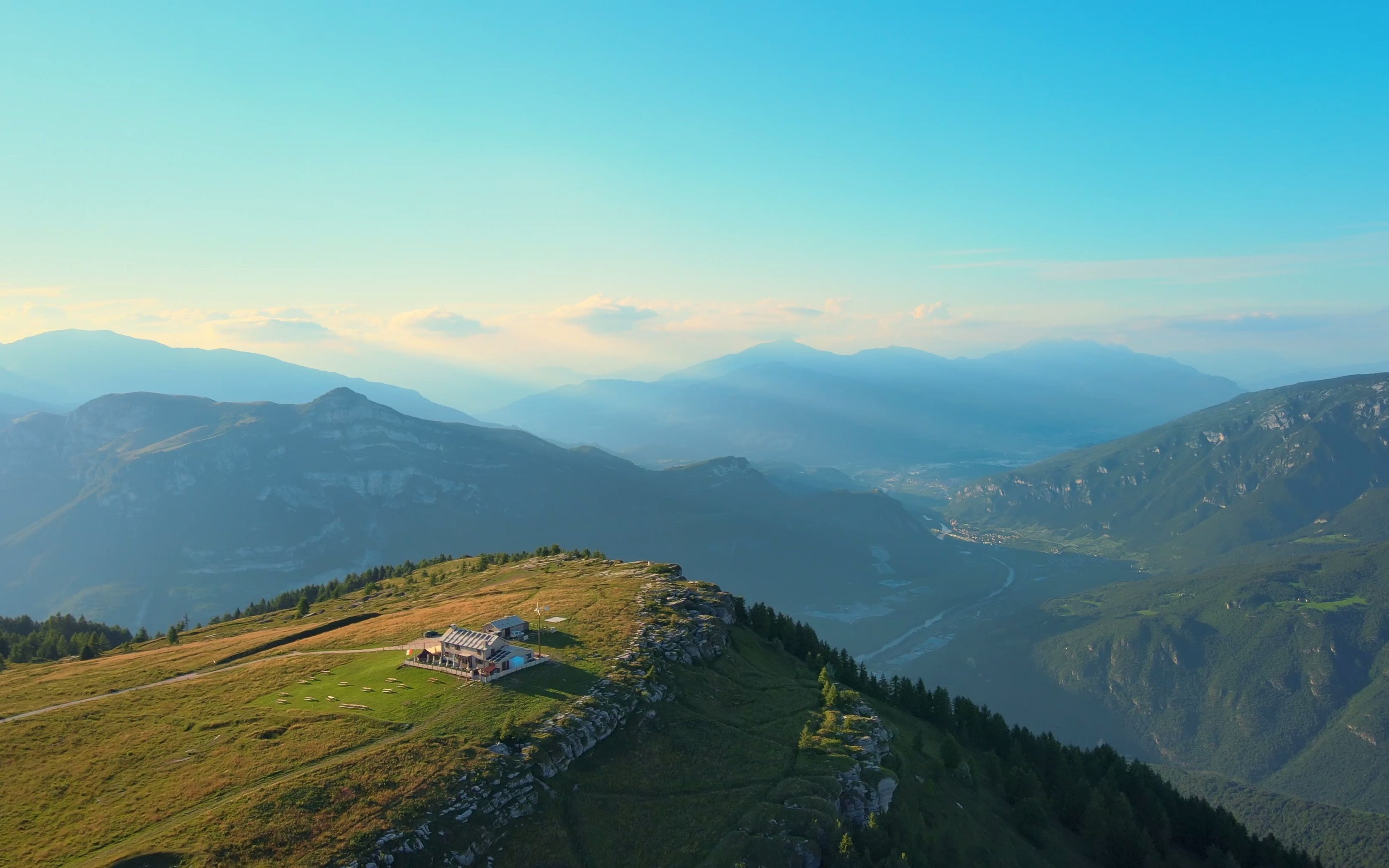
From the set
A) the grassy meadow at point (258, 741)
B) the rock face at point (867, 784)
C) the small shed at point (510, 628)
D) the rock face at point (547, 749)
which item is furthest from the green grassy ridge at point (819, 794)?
the small shed at point (510, 628)

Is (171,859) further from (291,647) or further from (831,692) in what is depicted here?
(831,692)

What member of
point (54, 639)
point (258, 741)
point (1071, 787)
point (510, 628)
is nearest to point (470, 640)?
point (510, 628)

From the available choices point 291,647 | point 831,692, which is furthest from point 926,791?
point 291,647

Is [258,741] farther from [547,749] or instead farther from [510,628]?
[510,628]

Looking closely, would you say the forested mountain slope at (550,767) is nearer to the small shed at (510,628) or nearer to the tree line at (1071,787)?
the tree line at (1071,787)

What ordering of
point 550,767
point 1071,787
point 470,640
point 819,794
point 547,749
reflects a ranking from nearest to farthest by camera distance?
1. point 550,767
2. point 547,749
3. point 819,794
4. point 470,640
5. point 1071,787

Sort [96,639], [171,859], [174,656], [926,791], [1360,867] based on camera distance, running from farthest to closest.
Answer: [1360,867], [96,639], [174,656], [926,791], [171,859]

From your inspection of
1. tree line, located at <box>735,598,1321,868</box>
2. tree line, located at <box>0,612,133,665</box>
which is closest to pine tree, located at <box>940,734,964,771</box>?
tree line, located at <box>735,598,1321,868</box>
